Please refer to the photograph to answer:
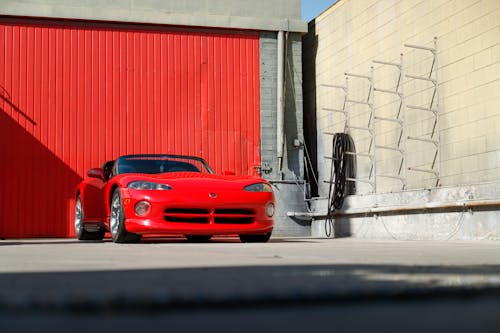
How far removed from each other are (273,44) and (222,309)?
14359 millimetres

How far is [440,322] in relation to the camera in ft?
4.82

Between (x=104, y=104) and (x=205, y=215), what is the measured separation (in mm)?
7544

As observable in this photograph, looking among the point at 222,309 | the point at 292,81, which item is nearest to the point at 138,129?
the point at 292,81

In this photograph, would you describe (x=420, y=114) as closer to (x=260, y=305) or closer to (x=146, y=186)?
(x=146, y=186)

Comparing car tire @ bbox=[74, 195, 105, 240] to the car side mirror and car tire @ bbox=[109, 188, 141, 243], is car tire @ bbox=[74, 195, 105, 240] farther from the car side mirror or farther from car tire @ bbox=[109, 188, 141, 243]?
car tire @ bbox=[109, 188, 141, 243]

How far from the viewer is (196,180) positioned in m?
7.86

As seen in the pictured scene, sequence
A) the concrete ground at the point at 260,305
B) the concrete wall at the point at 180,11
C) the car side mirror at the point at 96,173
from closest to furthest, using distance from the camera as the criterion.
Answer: the concrete ground at the point at 260,305
the car side mirror at the point at 96,173
the concrete wall at the point at 180,11

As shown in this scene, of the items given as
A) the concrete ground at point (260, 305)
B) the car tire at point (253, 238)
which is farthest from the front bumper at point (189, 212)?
the concrete ground at point (260, 305)

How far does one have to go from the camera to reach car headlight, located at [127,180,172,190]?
25.3 ft

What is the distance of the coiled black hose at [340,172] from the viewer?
45.1 ft

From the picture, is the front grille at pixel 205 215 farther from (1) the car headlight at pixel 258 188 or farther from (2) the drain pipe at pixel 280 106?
(2) the drain pipe at pixel 280 106

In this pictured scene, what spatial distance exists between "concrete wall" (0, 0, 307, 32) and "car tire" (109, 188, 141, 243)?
7.47 metres

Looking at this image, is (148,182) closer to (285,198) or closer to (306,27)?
(285,198)

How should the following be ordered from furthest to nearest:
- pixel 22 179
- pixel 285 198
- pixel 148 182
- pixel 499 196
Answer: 1. pixel 285 198
2. pixel 22 179
3. pixel 499 196
4. pixel 148 182
